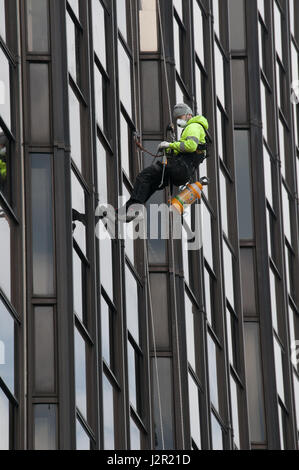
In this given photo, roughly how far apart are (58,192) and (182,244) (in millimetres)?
7223

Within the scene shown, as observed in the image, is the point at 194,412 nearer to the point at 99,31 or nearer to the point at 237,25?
the point at 99,31

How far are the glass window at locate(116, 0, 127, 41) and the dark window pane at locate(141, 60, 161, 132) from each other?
4.18 feet

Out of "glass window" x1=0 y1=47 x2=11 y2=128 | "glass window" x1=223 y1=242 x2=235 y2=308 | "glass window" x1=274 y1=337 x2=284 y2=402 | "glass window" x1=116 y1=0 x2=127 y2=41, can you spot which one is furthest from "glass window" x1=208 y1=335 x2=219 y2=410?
"glass window" x1=0 y1=47 x2=11 y2=128

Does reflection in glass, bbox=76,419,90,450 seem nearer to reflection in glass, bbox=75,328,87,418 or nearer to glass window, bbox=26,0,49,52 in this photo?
reflection in glass, bbox=75,328,87,418

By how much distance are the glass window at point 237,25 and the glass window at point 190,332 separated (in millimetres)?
9857

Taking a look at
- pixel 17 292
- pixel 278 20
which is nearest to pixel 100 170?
pixel 17 292

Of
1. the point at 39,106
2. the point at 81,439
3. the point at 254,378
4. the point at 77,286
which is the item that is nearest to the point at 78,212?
the point at 77,286

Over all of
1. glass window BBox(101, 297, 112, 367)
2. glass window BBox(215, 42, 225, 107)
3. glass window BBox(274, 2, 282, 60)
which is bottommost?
glass window BBox(101, 297, 112, 367)

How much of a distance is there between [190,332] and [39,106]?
8.84 m

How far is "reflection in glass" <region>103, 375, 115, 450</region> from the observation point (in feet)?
116

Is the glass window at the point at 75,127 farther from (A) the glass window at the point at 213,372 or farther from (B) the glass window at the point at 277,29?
(B) the glass window at the point at 277,29

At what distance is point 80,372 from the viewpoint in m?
34.2
